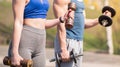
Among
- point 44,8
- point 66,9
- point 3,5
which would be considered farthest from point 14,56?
point 3,5

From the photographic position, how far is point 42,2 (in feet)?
11.6

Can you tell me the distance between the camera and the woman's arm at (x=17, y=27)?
132 inches

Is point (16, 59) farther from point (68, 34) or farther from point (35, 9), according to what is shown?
point (68, 34)

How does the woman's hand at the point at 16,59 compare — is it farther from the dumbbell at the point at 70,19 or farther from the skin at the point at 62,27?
the skin at the point at 62,27

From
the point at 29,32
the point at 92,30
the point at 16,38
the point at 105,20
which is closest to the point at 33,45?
the point at 29,32

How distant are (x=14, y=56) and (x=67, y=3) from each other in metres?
0.89

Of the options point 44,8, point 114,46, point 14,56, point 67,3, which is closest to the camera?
point 14,56

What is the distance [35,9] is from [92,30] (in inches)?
365

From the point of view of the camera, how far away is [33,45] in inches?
139

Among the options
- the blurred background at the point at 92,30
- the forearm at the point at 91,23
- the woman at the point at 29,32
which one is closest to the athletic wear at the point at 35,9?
the woman at the point at 29,32

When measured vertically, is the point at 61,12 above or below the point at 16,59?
above

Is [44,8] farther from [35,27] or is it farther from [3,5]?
[3,5]

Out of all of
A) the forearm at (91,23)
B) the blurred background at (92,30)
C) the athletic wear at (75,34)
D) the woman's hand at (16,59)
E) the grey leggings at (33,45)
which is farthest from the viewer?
the blurred background at (92,30)

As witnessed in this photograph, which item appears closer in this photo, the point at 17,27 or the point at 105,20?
the point at 17,27
